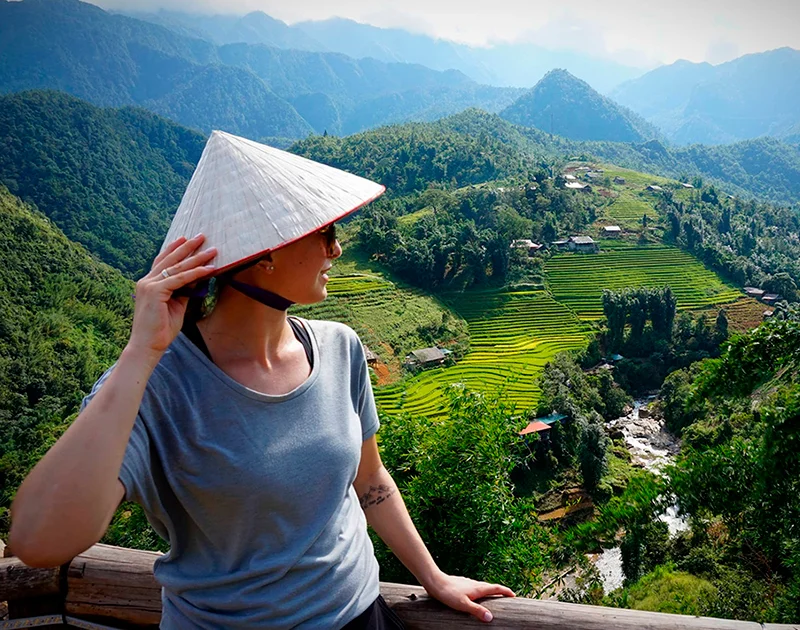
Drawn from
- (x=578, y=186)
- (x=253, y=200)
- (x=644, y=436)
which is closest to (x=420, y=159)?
(x=578, y=186)

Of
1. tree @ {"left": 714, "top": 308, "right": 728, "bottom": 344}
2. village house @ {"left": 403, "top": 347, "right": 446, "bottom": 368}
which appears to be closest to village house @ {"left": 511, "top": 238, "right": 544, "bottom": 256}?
tree @ {"left": 714, "top": 308, "right": 728, "bottom": 344}

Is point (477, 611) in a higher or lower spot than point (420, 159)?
lower

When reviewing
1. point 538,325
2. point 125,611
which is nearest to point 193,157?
point 538,325

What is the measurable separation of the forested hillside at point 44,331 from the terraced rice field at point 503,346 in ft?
58.6

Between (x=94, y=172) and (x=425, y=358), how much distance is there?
256 feet

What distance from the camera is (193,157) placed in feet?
374

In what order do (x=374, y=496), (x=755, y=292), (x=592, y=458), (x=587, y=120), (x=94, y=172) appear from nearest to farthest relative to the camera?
(x=374, y=496) → (x=592, y=458) → (x=755, y=292) → (x=94, y=172) → (x=587, y=120)

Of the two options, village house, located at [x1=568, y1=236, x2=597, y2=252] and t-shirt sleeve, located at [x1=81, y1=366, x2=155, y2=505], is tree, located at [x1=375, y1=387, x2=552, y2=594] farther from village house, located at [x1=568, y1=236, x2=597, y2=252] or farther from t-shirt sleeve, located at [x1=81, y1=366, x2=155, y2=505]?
village house, located at [x1=568, y1=236, x2=597, y2=252]

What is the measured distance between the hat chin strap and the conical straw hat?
0.11 m

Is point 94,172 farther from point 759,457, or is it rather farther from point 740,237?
point 759,457

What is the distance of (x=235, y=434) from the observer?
126cm

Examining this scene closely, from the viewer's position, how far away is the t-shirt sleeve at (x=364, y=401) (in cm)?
166

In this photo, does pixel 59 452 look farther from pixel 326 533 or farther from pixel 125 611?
pixel 125 611

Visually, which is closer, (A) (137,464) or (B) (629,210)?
(A) (137,464)
